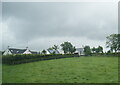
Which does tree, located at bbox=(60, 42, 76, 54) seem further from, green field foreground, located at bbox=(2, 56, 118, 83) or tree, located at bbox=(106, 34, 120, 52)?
green field foreground, located at bbox=(2, 56, 118, 83)

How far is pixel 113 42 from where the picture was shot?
48.2 m

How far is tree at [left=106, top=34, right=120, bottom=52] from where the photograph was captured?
46.7m

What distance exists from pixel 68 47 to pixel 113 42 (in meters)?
27.5

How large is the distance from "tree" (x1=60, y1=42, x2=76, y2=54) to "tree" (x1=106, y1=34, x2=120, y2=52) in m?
21.4

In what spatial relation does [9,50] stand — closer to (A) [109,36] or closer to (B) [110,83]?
(A) [109,36]

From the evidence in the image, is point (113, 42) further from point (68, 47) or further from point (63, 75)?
point (63, 75)

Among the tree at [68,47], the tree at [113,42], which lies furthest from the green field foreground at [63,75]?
the tree at [68,47]

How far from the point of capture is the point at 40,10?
1273 centimetres

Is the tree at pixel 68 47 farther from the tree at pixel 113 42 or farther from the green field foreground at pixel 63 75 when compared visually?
the green field foreground at pixel 63 75

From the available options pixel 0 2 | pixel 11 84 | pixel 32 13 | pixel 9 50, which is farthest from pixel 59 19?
pixel 9 50

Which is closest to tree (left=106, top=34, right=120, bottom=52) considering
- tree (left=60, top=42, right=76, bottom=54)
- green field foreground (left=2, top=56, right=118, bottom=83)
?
tree (left=60, top=42, right=76, bottom=54)

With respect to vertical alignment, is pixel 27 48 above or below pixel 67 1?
below

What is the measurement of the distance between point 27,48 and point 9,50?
8.44 meters

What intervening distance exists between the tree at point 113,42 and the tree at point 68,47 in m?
21.4
